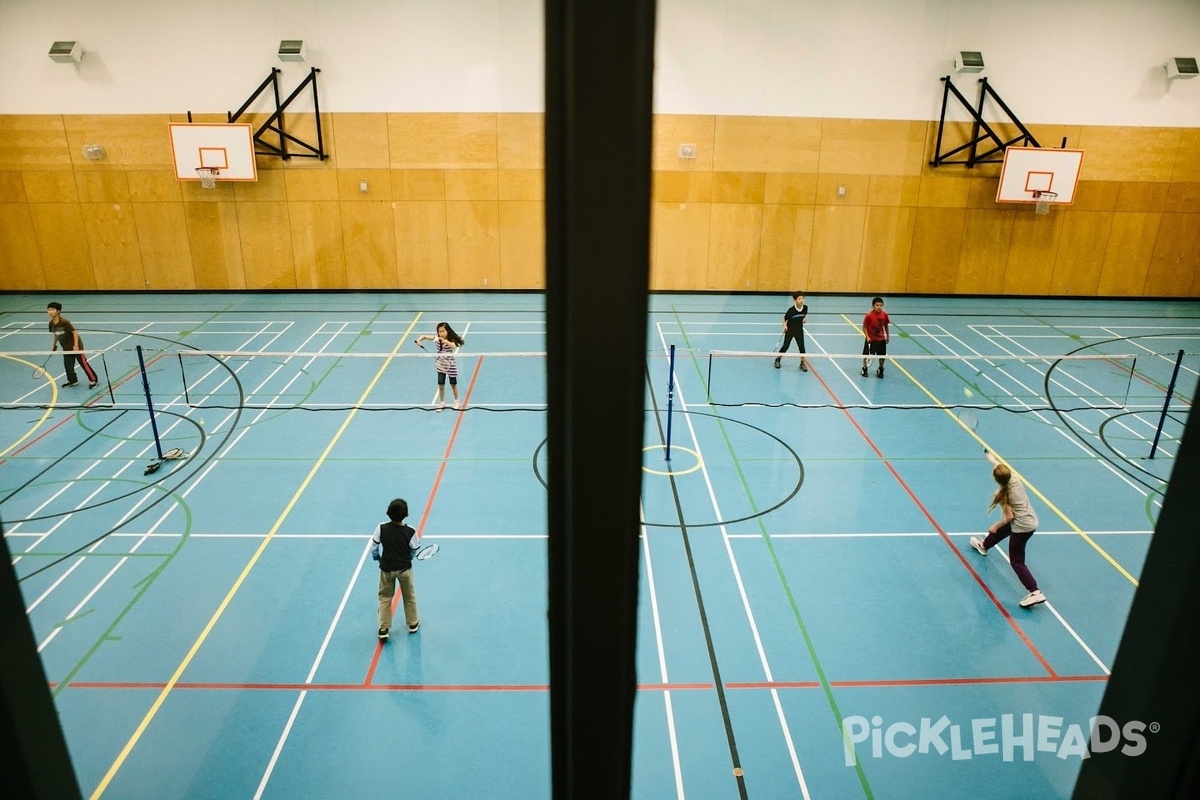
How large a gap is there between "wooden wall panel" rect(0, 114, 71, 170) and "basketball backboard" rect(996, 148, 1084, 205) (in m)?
23.6

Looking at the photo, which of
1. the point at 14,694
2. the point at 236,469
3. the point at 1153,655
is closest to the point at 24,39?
the point at 236,469

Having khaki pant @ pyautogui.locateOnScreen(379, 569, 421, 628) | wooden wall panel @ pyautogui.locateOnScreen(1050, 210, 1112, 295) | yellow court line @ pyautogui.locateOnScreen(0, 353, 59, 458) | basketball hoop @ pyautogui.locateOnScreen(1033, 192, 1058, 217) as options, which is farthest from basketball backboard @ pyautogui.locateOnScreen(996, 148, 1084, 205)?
yellow court line @ pyautogui.locateOnScreen(0, 353, 59, 458)

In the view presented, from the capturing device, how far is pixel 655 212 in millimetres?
1304

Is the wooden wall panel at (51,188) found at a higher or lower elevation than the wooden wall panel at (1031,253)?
higher

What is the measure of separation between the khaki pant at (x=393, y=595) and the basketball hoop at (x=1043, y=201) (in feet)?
61.5

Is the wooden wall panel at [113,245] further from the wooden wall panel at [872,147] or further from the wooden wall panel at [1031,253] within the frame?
the wooden wall panel at [1031,253]

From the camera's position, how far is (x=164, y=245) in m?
19.6

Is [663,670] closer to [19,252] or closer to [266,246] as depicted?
[266,246]

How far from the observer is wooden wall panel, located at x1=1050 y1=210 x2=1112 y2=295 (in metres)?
19.9

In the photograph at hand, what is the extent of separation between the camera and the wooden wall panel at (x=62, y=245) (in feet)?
63.1

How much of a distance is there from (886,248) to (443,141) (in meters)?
11.8

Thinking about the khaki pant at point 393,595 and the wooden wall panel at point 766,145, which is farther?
the wooden wall panel at point 766,145

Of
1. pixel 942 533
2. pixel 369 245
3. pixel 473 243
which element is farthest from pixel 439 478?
pixel 369 245

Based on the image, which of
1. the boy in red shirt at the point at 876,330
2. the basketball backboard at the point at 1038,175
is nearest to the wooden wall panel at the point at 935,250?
the basketball backboard at the point at 1038,175
